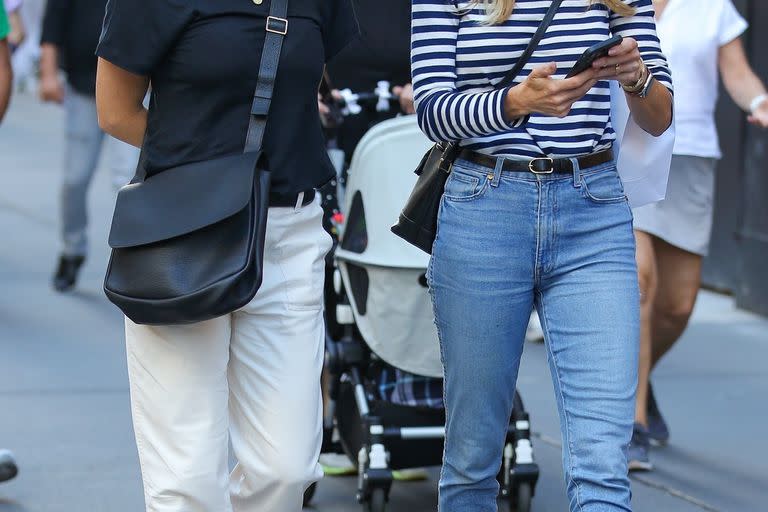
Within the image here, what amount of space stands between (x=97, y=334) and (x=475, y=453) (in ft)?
13.9

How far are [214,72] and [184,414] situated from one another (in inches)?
30.3

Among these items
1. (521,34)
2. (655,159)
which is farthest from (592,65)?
(655,159)

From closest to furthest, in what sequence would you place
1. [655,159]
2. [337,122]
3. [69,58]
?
[655,159] < [337,122] < [69,58]

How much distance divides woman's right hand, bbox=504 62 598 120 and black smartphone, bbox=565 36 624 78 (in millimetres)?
14

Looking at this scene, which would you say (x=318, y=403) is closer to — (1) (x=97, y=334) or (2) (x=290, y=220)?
(2) (x=290, y=220)

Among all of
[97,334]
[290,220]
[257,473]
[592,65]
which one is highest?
[592,65]

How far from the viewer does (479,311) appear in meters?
3.27

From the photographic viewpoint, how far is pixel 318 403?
3.35 meters

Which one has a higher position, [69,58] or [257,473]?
[69,58]

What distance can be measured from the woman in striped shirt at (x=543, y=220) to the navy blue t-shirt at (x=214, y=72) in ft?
0.93

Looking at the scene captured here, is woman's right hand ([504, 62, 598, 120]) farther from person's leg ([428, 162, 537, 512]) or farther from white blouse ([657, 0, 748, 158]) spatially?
white blouse ([657, 0, 748, 158])

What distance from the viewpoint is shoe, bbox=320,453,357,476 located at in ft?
16.4

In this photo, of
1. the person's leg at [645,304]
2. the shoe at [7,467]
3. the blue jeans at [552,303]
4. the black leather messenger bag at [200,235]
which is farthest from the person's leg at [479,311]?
the person's leg at [645,304]

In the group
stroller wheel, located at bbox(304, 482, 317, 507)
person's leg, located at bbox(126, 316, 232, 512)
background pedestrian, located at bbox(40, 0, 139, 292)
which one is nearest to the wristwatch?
person's leg, located at bbox(126, 316, 232, 512)
